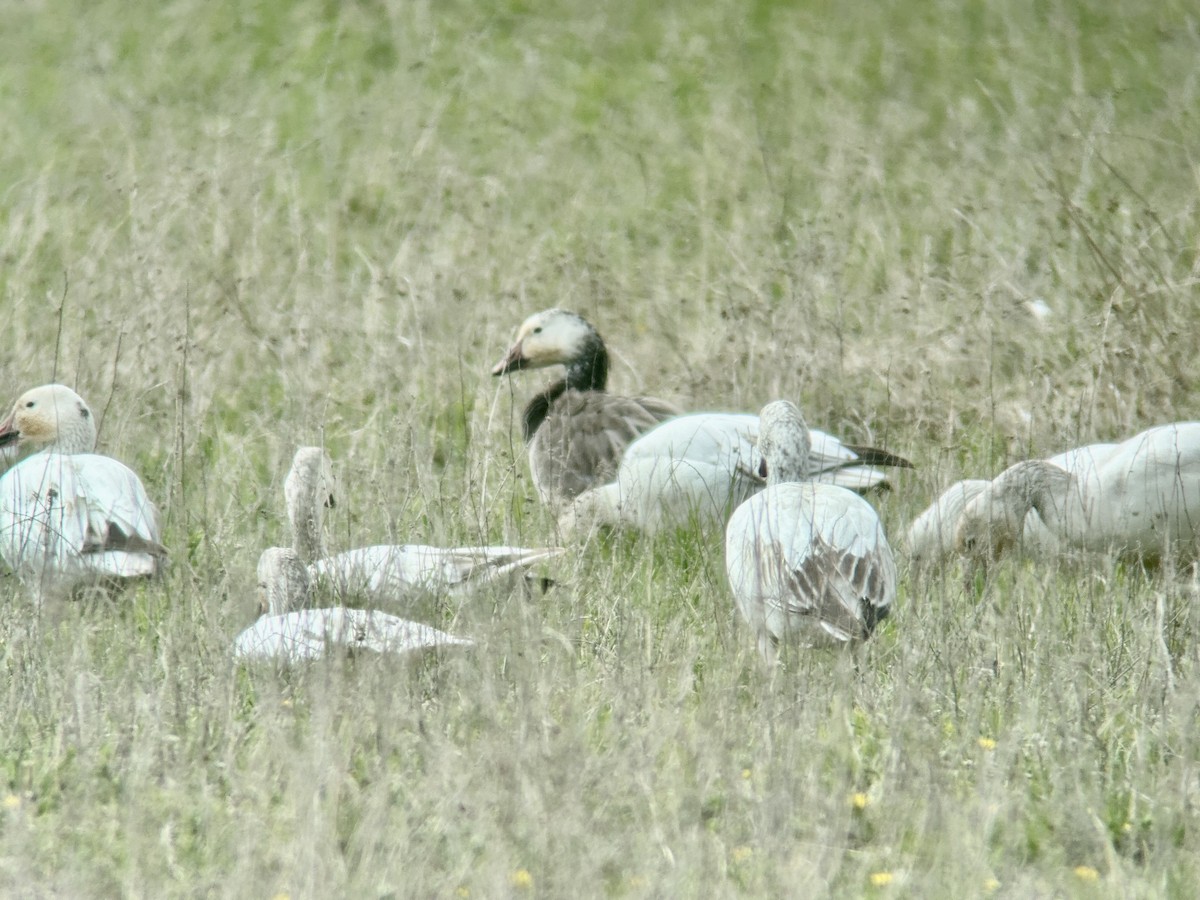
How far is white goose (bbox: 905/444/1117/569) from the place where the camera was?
564cm

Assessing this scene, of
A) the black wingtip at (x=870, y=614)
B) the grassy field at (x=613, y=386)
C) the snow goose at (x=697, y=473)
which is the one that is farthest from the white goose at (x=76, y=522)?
the black wingtip at (x=870, y=614)

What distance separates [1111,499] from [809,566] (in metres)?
1.78

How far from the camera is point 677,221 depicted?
438 inches

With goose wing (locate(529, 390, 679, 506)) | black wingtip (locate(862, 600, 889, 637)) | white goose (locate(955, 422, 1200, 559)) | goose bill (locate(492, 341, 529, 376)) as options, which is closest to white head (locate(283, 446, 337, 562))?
goose wing (locate(529, 390, 679, 506))

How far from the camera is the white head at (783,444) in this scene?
230 inches

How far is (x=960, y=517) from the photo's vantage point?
18.7 feet

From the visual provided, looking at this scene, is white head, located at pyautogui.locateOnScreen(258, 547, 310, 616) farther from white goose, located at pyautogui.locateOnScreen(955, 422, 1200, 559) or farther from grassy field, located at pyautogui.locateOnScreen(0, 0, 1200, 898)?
white goose, located at pyautogui.locateOnScreen(955, 422, 1200, 559)

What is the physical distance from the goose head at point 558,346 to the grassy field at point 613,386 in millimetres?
271

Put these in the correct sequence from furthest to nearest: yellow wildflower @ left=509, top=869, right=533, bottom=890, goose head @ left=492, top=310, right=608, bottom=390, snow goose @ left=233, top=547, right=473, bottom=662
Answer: goose head @ left=492, top=310, right=608, bottom=390 < snow goose @ left=233, top=547, right=473, bottom=662 < yellow wildflower @ left=509, top=869, right=533, bottom=890

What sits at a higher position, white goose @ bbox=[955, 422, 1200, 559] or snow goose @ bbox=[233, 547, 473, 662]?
white goose @ bbox=[955, 422, 1200, 559]

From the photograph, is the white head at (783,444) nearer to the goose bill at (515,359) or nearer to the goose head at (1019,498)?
the goose head at (1019,498)

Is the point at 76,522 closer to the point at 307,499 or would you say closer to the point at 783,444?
the point at 307,499

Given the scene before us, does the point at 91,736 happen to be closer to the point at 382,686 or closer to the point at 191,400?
the point at 382,686

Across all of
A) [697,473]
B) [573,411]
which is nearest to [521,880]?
[697,473]
